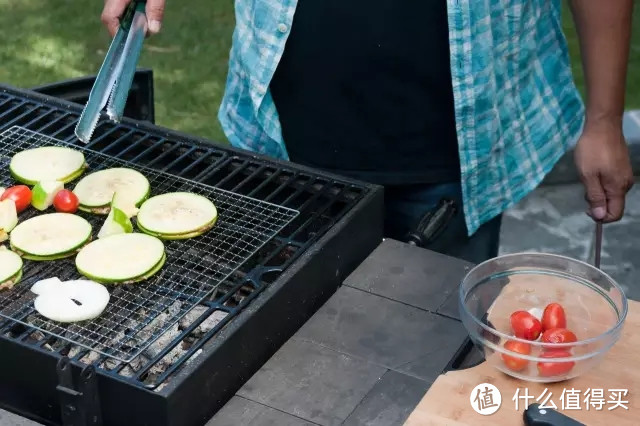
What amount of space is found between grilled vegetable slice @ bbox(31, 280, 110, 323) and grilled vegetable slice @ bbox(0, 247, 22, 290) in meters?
0.06

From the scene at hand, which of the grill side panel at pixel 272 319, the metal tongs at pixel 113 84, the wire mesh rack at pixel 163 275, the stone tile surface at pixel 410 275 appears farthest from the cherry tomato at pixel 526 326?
the metal tongs at pixel 113 84

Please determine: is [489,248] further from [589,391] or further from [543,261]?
[589,391]

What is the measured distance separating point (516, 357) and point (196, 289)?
76cm

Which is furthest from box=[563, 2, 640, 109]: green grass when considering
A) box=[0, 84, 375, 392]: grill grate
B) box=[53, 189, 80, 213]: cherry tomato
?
box=[53, 189, 80, 213]: cherry tomato

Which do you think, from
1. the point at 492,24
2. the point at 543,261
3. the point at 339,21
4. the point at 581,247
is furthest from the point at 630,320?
the point at 581,247

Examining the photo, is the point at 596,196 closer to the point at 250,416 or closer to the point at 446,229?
the point at 446,229

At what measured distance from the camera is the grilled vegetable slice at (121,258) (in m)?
2.32

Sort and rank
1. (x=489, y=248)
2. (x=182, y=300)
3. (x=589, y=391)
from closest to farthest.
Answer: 1. (x=589, y=391)
2. (x=182, y=300)
3. (x=489, y=248)

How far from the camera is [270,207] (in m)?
2.63

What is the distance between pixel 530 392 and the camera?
1.99 m

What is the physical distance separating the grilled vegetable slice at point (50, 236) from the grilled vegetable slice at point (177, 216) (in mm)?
151

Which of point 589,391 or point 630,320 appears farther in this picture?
point 630,320

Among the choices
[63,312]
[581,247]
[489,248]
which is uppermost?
[63,312]

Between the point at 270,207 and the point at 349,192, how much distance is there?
22 cm
